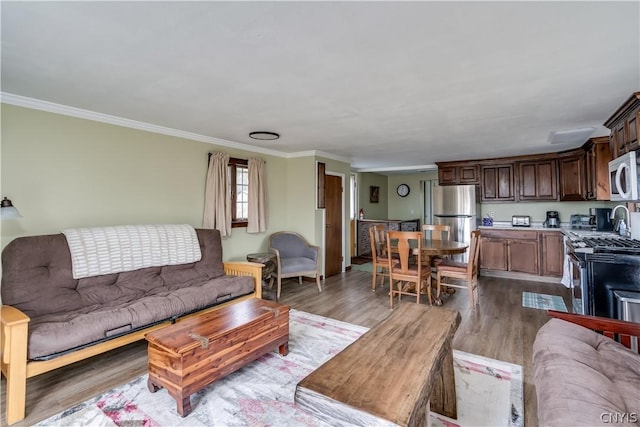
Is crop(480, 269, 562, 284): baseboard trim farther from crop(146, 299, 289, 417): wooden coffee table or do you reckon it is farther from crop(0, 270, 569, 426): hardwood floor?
crop(146, 299, 289, 417): wooden coffee table

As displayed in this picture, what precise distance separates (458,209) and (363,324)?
346cm

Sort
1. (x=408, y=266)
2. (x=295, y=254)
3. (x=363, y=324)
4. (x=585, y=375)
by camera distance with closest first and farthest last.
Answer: (x=585, y=375) < (x=363, y=324) < (x=408, y=266) < (x=295, y=254)

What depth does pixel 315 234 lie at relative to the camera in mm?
5195

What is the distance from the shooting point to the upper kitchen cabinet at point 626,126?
2.50m

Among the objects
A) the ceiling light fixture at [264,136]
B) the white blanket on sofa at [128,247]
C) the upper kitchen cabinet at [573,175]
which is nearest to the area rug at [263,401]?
the white blanket on sofa at [128,247]

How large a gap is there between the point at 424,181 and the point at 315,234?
459cm

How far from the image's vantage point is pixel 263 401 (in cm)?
202

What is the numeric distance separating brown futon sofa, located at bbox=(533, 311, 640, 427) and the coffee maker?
421cm

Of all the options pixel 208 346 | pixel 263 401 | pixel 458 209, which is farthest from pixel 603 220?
pixel 208 346

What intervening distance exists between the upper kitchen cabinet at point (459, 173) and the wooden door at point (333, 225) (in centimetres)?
221

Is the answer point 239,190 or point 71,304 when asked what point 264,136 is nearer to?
point 239,190

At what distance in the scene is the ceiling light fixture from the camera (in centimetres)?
388

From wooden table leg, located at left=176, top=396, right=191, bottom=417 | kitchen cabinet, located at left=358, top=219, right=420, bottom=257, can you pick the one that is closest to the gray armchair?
wooden table leg, located at left=176, top=396, right=191, bottom=417

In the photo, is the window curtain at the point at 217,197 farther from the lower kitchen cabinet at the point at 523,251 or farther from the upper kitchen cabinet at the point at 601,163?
the upper kitchen cabinet at the point at 601,163
